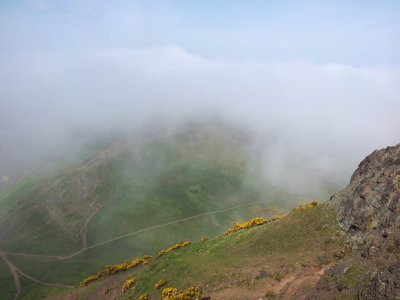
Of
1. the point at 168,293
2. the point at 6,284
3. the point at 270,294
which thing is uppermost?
the point at 270,294

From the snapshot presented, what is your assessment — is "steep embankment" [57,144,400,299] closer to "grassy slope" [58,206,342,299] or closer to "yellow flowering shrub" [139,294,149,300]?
"grassy slope" [58,206,342,299]

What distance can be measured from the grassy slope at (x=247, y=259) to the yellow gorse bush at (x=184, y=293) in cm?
129

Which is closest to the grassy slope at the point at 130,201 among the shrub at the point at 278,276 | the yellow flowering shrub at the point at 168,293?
the yellow flowering shrub at the point at 168,293

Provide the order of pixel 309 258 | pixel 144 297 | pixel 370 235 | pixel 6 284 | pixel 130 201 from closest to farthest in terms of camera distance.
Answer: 1. pixel 370 235
2. pixel 309 258
3. pixel 144 297
4. pixel 6 284
5. pixel 130 201

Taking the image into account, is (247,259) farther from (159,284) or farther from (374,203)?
(374,203)

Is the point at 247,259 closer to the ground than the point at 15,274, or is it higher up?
higher up

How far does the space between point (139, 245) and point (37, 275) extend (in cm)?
3319

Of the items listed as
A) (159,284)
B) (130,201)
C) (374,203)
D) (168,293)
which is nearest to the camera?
(374,203)

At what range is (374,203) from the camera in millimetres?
35688

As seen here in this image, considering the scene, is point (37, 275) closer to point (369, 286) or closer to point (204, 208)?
point (204, 208)

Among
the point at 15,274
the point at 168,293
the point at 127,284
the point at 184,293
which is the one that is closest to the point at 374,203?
the point at 184,293

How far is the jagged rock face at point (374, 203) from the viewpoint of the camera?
102ft

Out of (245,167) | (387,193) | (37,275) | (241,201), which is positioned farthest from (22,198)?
(387,193)

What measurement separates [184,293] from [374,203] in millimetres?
27349
